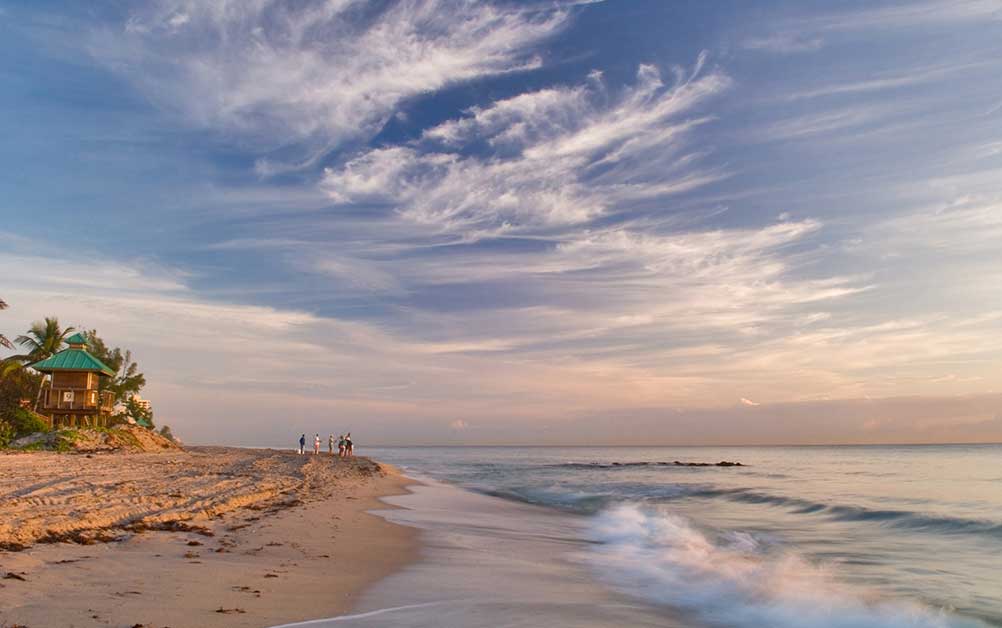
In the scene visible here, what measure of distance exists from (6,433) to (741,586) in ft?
119

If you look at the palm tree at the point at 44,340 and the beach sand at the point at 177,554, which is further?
the palm tree at the point at 44,340

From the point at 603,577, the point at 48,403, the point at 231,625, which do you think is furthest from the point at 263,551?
the point at 48,403

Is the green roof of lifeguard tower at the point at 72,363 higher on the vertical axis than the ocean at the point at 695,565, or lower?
higher

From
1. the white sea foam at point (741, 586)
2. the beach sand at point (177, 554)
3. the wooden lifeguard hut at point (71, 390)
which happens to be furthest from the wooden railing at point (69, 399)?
the white sea foam at point (741, 586)

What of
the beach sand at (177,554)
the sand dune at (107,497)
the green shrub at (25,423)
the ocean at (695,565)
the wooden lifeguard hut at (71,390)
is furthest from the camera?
the wooden lifeguard hut at (71,390)

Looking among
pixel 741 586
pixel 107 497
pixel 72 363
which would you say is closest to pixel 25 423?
pixel 72 363

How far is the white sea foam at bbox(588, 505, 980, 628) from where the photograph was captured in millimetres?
7897

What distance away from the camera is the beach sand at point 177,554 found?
221 inches

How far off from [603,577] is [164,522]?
698cm

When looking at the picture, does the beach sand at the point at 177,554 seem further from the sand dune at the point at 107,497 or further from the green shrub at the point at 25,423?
the green shrub at the point at 25,423

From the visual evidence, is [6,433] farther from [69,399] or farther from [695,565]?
[695,565]

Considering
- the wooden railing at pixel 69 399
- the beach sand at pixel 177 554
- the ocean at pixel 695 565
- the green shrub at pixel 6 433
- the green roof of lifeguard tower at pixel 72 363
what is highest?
the green roof of lifeguard tower at pixel 72 363

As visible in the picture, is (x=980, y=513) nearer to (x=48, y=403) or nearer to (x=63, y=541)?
(x=63, y=541)

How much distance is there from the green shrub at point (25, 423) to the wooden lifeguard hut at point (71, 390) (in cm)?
103
